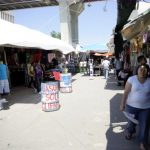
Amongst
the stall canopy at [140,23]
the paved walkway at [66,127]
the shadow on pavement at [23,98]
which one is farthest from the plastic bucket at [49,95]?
the stall canopy at [140,23]

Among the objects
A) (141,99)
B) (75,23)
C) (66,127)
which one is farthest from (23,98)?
(75,23)

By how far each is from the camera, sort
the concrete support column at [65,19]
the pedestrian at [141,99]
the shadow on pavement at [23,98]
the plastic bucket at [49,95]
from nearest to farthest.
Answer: the pedestrian at [141,99], the plastic bucket at [49,95], the shadow on pavement at [23,98], the concrete support column at [65,19]

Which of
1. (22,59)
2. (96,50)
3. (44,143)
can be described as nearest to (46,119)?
(44,143)

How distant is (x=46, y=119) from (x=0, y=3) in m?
39.9

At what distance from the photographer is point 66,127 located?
8.50m

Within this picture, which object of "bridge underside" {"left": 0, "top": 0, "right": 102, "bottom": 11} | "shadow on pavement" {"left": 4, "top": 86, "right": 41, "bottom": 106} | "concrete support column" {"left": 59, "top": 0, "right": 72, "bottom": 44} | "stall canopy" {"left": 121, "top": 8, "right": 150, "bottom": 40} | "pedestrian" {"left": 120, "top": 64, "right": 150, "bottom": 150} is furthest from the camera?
"bridge underside" {"left": 0, "top": 0, "right": 102, "bottom": 11}

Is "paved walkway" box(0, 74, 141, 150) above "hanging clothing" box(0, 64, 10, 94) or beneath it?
beneath

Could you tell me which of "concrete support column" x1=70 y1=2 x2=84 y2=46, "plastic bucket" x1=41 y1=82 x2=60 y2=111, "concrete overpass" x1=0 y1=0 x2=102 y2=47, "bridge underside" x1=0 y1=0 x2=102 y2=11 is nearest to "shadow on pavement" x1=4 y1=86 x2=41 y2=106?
"plastic bucket" x1=41 y1=82 x2=60 y2=111

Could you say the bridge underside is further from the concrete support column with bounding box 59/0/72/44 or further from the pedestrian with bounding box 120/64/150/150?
the pedestrian with bounding box 120/64/150/150

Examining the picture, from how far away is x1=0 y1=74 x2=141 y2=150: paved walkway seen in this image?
6949mm

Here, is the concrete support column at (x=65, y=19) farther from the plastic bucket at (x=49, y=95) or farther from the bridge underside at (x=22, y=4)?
the plastic bucket at (x=49, y=95)

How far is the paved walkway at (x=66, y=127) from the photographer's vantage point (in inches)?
274

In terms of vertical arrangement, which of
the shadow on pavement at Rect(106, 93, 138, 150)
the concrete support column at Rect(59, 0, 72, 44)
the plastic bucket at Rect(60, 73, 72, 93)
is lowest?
the shadow on pavement at Rect(106, 93, 138, 150)

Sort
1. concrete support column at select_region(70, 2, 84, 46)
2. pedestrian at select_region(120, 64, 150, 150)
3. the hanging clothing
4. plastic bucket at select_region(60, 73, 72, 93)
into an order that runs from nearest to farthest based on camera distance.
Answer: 1. pedestrian at select_region(120, 64, 150, 150)
2. the hanging clothing
3. plastic bucket at select_region(60, 73, 72, 93)
4. concrete support column at select_region(70, 2, 84, 46)
